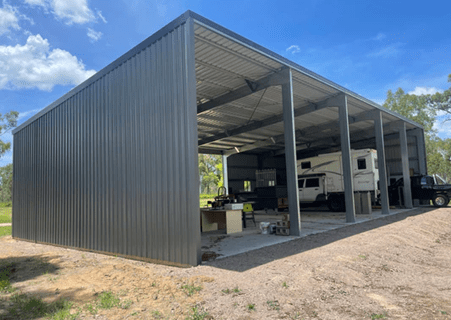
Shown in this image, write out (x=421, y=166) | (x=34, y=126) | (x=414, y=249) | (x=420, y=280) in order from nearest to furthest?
(x=420, y=280), (x=414, y=249), (x=34, y=126), (x=421, y=166)

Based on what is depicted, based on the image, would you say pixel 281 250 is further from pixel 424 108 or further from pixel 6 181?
pixel 6 181

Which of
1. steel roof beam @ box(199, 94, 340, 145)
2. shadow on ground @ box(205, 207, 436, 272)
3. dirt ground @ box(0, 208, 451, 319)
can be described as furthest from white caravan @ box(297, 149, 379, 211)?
dirt ground @ box(0, 208, 451, 319)

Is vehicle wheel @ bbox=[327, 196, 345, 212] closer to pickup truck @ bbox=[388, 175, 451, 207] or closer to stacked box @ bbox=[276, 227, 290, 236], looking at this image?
pickup truck @ bbox=[388, 175, 451, 207]

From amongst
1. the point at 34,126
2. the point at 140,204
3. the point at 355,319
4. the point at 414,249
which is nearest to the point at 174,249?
the point at 140,204

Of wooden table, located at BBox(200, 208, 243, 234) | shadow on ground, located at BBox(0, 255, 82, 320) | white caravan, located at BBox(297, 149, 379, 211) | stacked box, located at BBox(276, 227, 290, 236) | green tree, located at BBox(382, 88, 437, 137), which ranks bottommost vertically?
shadow on ground, located at BBox(0, 255, 82, 320)

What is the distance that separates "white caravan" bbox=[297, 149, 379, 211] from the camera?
15.4 meters

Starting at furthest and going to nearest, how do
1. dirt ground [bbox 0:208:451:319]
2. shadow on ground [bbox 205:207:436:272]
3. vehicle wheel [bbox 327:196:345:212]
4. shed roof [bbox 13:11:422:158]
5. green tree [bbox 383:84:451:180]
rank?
green tree [bbox 383:84:451:180]
vehicle wheel [bbox 327:196:345:212]
shed roof [bbox 13:11:422:158]
shadow on ground [bbox 205:207:436:272]
dirt ground [bbox 0:208:451:319]

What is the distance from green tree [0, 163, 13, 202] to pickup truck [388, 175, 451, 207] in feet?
163

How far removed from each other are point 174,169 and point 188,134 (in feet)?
2.30

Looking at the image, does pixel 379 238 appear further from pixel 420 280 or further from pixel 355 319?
pixel 355 319

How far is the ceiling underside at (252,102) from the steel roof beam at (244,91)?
0.32 ft

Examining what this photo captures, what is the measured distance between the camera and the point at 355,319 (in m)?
3.02

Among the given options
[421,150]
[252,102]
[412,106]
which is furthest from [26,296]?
[412,106]

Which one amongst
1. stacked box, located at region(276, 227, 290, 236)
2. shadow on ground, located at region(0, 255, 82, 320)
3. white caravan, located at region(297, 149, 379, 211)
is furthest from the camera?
white caravan, located at region(297, 149, 379, 211)
